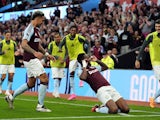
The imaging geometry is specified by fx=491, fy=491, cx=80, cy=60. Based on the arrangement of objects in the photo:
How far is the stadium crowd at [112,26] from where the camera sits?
814 inches

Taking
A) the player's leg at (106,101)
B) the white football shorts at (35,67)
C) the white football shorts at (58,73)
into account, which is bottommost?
the player's leg at (106,101)

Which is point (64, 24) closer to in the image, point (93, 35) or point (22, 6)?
point (93, 35)

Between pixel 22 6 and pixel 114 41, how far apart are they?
48.7 ft

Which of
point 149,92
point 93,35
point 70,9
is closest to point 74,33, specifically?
point 149,92

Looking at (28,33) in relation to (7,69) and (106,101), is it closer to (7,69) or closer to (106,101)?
(106,101)

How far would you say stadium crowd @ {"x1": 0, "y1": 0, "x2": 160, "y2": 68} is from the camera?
2069cm

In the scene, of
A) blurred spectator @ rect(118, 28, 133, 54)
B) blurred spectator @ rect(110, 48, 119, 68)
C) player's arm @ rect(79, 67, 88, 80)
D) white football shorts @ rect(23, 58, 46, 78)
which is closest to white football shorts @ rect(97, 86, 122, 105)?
player's arm @ rect(79, 67, 88, 80)

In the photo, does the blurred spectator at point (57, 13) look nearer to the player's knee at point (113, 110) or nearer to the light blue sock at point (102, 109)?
the light blue sock at point (102, 109)

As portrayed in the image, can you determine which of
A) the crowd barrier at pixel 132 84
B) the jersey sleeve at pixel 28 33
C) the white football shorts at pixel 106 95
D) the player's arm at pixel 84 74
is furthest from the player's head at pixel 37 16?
the crowd barrier at pixel 132 84

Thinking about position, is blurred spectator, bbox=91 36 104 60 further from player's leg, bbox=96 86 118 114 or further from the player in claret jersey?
player's leg, bbox=96 86 118 114

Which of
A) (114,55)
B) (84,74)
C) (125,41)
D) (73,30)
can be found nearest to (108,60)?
(114,55)

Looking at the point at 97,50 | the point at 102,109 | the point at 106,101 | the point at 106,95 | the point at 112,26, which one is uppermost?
the point at 112,26

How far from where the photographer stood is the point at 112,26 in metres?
22.4

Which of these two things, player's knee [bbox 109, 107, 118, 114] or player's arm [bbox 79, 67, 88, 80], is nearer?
player's knee [bbox 109, 107, 118, 114]
